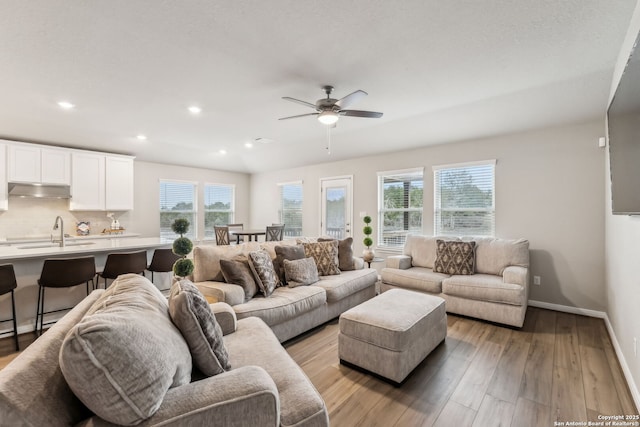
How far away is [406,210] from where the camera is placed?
17.9 ft

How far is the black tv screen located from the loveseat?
223 centimetres

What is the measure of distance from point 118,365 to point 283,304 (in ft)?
6.53

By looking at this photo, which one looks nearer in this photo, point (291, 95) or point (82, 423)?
point (82, 423)

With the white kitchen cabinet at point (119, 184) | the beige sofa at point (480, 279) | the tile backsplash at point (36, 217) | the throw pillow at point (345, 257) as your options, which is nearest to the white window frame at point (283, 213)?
the throw pillow at point (345, 257)

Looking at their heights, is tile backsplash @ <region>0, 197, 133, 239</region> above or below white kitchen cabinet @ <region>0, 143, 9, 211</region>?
below

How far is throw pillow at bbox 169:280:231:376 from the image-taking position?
54.6 inches

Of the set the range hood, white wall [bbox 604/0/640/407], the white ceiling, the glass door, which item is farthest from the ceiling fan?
the range hood

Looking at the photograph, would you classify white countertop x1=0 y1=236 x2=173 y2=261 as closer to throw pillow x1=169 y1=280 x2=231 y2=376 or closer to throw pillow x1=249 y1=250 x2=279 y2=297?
throw pillow x1=249 y1=250 x2=279 y2=297

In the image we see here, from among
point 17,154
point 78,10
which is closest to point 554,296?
point 78,10

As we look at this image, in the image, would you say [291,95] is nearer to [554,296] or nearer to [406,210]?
[406,210]

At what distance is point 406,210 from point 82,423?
203 inches

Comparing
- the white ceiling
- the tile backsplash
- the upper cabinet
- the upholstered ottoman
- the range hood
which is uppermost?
the white ceiling

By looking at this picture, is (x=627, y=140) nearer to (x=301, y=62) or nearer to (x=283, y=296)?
(x=301, y=62)

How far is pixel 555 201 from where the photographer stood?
3957 mm
